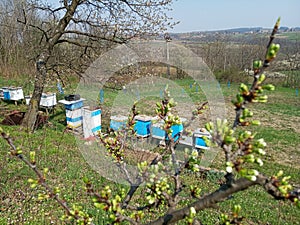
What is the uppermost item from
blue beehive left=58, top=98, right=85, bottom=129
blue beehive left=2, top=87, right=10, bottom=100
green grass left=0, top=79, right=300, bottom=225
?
blue beehive left=2, top=87, right=10, bottom=100

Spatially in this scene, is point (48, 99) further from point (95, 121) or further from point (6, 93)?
point (95, 121)

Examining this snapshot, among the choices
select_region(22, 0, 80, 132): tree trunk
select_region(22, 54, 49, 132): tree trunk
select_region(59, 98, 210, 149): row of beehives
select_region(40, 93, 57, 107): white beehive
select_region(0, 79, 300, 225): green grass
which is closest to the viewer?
select_region(0, 79, 300, 225): green grass

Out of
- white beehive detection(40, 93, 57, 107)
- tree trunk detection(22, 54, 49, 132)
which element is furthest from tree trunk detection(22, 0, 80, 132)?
white beehive detection(40, 93, 57, 107)

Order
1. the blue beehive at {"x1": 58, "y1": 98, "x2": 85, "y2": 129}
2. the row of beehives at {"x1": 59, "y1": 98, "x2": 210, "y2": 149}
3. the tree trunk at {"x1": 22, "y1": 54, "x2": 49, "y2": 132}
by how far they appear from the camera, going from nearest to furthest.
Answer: the tree trunk at {"x1": 22, "y1": 54, "x2": 49, "y2": 132}
the row of beehives at {"x1": 59, "y1": 98, "x2": 210, "y2": 149}
the blue beehive at {"x1": 58, "y1": 98, "x2": 85, "y2": 129}

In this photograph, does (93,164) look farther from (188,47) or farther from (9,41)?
(188,47)

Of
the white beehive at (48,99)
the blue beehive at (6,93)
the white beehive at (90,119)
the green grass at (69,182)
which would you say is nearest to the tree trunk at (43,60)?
the green grass at (69,182)

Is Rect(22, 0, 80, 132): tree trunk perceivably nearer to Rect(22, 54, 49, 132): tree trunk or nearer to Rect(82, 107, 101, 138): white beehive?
Rect(22, 54, 49, 132): tree trunk

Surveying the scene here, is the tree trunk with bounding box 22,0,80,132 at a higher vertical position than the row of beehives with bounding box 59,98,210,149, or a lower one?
higher

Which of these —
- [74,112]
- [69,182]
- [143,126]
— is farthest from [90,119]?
[69,182]

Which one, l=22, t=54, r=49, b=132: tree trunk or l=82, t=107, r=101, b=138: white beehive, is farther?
l=82, t=107, r=101, b=138: white beehive

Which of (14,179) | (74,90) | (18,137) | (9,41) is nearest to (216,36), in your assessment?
(9,41)

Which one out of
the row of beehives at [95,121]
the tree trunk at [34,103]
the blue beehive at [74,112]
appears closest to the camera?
the tree trunk at [34,103]

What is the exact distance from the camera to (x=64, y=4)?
665cm

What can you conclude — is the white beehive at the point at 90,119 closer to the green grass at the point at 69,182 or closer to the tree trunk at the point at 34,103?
the green grass at the point at 69,182
